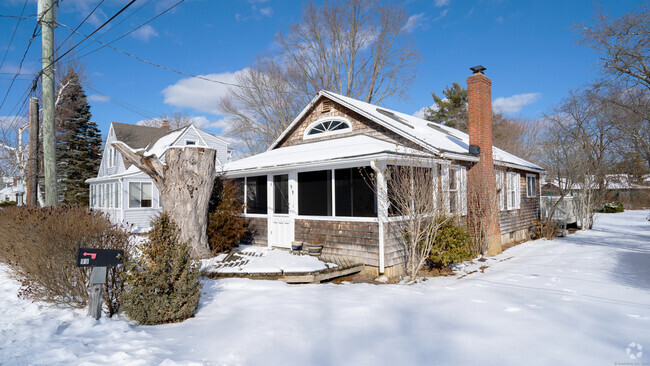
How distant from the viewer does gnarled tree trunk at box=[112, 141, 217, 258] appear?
28.0 feet

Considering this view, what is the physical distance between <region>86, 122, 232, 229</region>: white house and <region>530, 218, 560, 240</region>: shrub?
1395cm

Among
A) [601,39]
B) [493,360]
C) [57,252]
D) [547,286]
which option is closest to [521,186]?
[601,39]

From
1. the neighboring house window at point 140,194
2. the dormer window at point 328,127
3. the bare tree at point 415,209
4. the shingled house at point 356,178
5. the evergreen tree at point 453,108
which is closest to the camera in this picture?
the bare tree at point 415,209

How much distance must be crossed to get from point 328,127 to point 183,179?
635 centimetres

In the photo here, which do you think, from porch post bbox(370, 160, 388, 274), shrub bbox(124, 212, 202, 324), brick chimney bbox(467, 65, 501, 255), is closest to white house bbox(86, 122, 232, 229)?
porch post bbox(370, 160, 388, 274)

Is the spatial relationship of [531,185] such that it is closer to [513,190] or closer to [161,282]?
[513,190]

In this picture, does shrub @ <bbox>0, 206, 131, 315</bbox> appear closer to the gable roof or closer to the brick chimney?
the brick chimney

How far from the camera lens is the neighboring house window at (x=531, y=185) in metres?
→ 15.6

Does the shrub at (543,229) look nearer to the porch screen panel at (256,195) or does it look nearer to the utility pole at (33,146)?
the porch screen panel at (256,195)

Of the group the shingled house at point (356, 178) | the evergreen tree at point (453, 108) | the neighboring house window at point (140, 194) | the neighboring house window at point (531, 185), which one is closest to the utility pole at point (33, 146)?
the neighboring house window at point (140, 194)

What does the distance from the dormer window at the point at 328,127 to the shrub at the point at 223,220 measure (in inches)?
178

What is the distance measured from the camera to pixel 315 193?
31.8 feet

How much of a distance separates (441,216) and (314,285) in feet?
12.2

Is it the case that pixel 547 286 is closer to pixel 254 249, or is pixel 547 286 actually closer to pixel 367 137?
pixel 367 137
